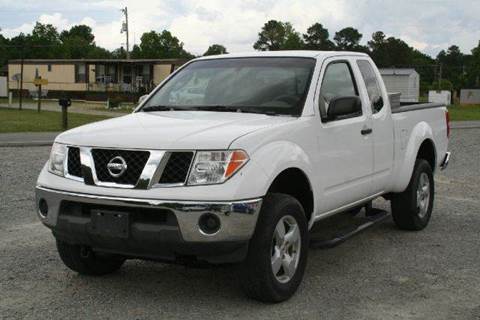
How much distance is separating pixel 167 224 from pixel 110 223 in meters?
0.39

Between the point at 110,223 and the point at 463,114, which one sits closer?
the point at 110,223

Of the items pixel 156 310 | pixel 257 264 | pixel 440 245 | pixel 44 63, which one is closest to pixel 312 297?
pixel 257 264

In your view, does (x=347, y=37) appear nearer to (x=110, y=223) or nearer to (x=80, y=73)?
(x=80, y=73)

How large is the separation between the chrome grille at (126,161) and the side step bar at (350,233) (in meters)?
1.69

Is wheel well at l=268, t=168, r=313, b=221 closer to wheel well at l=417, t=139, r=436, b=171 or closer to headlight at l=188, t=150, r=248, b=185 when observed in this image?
headlight at l=188, t=150, r=248, b=185

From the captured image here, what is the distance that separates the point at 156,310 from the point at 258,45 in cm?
12988

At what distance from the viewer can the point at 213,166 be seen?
4.22 m

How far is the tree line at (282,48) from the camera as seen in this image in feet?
329

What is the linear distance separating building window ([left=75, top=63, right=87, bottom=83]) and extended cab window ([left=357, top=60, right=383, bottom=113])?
57173 mm

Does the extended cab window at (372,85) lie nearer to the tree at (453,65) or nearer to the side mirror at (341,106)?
the side mirror at (341,106)

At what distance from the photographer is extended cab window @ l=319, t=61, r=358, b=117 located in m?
5.46

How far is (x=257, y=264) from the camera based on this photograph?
4414mm

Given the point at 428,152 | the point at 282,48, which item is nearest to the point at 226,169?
the point at 428,152

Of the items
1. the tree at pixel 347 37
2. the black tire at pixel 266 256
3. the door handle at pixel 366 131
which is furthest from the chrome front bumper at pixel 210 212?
the tree at pixel 347 37
